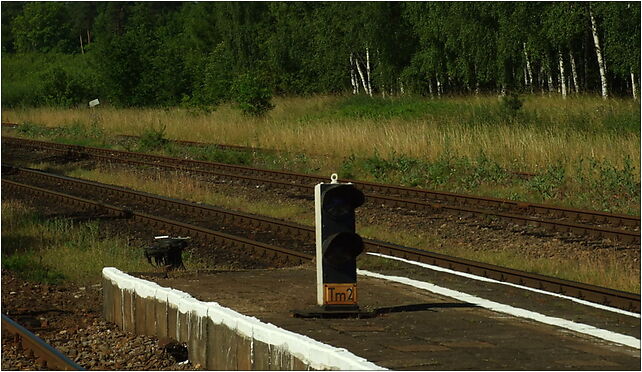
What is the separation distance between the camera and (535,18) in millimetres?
42938

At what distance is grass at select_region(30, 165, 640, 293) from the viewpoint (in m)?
11.8

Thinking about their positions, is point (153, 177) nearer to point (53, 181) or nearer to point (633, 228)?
point (53, 181)

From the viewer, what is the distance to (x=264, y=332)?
23.8 ft

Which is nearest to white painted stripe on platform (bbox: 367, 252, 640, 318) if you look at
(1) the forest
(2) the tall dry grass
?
(2) the tall dry grass

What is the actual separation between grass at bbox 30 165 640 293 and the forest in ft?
49.7

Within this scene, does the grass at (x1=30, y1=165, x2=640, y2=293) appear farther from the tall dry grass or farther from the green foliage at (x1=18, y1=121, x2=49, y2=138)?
the green foliage at (x1=18, y1=121, x2=49, y2=138)

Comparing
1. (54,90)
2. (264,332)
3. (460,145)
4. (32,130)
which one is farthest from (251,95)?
(264,332)

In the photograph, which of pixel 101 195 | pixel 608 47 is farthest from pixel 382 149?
pixel 608 47

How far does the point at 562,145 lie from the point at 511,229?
7682 millimetres

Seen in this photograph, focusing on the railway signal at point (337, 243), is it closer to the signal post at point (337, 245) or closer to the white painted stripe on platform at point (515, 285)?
the signal post at point (337, 245)

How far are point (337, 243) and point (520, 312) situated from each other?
1.66 meters

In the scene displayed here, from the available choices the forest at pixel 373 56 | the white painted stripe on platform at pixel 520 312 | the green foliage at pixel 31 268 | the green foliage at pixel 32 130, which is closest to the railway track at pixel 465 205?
the white painted stripe on platform at pixel 520 312

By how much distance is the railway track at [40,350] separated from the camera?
782cm

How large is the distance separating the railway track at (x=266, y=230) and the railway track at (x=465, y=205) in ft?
8.74
